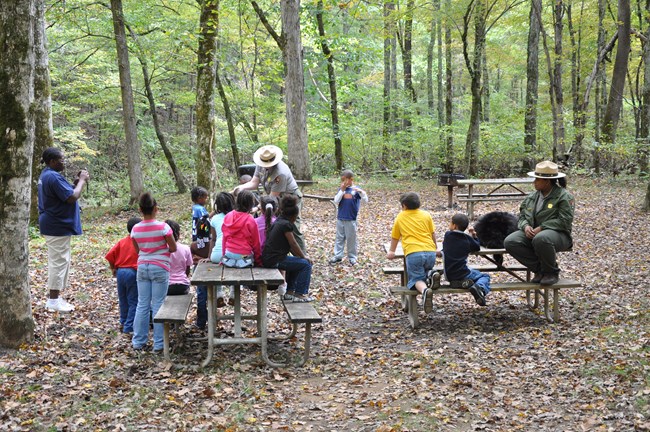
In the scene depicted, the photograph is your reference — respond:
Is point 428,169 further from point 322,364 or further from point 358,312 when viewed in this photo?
point 322,364

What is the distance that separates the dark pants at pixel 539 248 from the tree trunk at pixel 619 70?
1311 centimetres

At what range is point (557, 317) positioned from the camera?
7.32 metres

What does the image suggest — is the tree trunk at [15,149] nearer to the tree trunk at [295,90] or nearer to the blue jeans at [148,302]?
the blue jeans at [148,302]

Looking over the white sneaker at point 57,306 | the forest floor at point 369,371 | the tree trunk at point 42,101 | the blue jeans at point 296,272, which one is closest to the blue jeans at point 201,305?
the forest floor at point 369,371

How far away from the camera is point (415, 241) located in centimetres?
733

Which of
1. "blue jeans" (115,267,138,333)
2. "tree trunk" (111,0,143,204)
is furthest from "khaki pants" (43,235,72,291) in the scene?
"tree trunk" (111,0,143,204)

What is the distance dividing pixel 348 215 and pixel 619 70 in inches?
502

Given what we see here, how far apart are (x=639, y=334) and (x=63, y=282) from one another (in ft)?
22.2

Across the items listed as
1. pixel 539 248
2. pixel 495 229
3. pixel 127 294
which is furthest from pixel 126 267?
pixel 539 248

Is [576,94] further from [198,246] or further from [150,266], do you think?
[150,266]

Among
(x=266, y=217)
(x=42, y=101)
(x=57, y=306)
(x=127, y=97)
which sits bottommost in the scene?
(x=57, y=306)

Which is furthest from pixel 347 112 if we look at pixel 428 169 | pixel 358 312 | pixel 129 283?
pixel 129 283

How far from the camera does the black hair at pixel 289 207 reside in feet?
21.7

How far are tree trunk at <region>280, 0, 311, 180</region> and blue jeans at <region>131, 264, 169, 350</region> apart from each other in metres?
11.9
